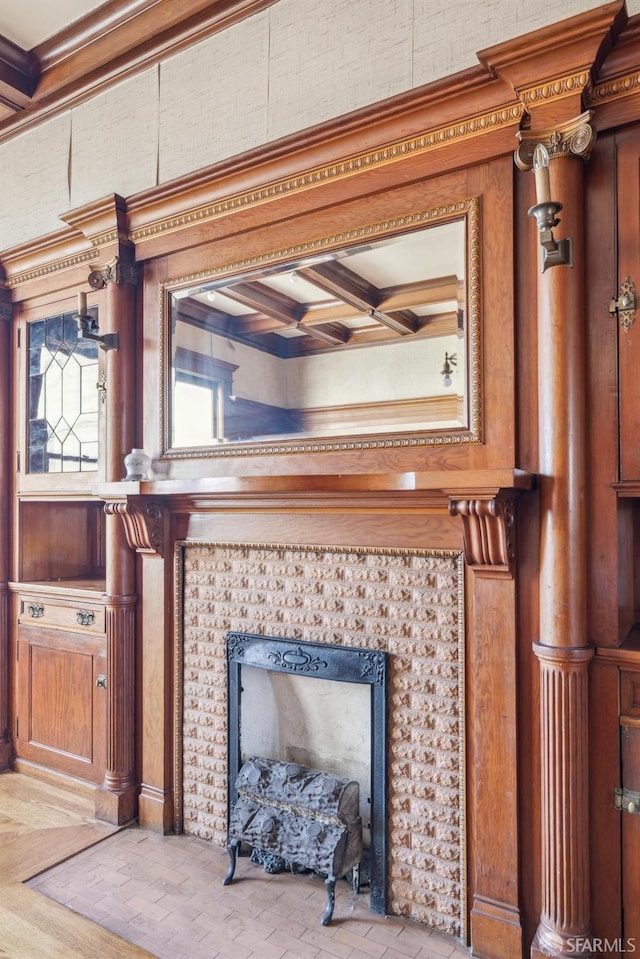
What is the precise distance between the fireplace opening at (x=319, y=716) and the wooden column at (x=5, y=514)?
4.74ft

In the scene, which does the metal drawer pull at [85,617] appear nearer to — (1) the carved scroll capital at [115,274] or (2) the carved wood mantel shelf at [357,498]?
(2) the carved wood mantel shelf at [357,498]

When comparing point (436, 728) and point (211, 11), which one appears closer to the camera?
point (436, 728)

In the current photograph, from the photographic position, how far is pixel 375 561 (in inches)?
77.6

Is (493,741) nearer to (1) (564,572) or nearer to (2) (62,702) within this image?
(1) (564,572)

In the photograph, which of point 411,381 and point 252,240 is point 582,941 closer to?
point 411,381

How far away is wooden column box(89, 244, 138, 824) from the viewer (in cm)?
247

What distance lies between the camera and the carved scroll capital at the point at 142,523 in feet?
7.64

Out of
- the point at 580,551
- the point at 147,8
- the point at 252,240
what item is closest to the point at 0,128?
the point at 147,8

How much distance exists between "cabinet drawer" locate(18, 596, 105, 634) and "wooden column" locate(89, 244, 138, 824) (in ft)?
0.65

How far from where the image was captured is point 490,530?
1612 mm

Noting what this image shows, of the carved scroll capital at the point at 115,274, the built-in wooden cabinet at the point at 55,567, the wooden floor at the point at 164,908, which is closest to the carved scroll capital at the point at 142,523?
the built-in wooden cabinet at the point at 55,567

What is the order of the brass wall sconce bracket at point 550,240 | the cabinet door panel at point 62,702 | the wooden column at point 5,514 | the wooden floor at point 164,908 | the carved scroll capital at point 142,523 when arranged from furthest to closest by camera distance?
the wooden column at point 5,514 < the cabinet door panel at point 62,702 < the carved scroll capital at point 142,523 < the wooden floor at point 164,908 < the brass wall sconce bracket at point 550,240

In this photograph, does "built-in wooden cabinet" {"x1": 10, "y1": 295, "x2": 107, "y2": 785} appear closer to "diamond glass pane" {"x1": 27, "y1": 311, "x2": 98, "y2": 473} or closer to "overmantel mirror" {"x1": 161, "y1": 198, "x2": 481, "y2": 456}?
"diamond glass pane" {"x1": 27, "y1": 311, "x2": 98, "y2": 473}

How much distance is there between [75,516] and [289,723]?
176 centimetres
